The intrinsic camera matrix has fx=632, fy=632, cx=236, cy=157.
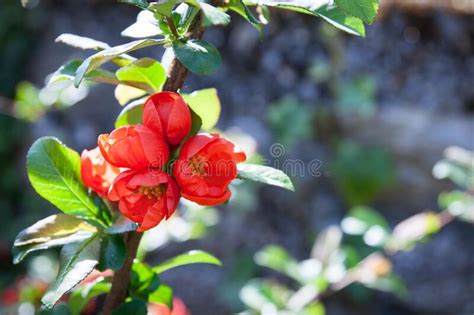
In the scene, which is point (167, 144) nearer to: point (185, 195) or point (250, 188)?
point (185, 195)

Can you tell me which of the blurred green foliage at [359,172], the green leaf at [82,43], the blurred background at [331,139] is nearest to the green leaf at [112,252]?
the green leaf at [82,43]

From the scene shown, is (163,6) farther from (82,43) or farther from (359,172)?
(359,172)

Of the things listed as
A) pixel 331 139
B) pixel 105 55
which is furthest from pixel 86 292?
pixel 331 139

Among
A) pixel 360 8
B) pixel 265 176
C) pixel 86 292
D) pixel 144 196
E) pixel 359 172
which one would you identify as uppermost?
pixel 359 172

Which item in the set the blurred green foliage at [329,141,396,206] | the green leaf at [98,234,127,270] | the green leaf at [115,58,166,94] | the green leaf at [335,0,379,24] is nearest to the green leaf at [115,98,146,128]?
the green leaf at [115,58,166,94]

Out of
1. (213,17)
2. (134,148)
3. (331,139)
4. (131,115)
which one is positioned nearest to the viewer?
(213,17)

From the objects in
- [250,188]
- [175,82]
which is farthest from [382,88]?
[175,82]
